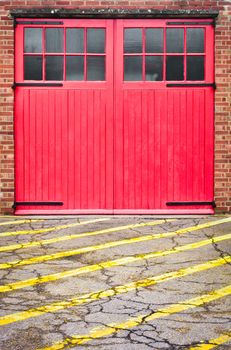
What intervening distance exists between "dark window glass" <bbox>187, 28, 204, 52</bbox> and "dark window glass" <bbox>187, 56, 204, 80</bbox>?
5.7 inches

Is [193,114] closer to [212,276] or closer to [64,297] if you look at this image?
[212,276]

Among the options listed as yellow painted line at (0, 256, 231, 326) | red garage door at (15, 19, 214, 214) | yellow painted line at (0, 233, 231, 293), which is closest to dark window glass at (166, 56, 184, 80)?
red garage door at (15, 19, 214, 214)

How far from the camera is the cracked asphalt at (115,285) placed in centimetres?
423

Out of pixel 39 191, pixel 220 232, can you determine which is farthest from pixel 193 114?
pixel 39 191

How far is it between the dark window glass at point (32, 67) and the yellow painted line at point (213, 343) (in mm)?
6190

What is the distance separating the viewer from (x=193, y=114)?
30.9ft

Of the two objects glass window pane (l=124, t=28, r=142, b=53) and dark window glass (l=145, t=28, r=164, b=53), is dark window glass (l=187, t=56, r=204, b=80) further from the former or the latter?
glass window pane (l=124, t=28, r=142, b=53)

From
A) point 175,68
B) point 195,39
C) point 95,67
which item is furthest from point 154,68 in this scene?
point 95,67

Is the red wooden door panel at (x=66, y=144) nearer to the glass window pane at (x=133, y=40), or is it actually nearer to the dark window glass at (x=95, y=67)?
the dark window glass at (x=95, y=67)

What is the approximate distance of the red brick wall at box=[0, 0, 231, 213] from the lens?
9297mm

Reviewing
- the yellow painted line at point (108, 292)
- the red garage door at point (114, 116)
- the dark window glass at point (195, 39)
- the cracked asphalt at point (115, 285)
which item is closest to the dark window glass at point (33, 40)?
the red garage door at point (114, 116)

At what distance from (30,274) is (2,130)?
3.96 metres

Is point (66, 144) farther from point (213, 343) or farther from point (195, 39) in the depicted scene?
point (213, 343)

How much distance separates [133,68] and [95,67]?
2.04 feet
